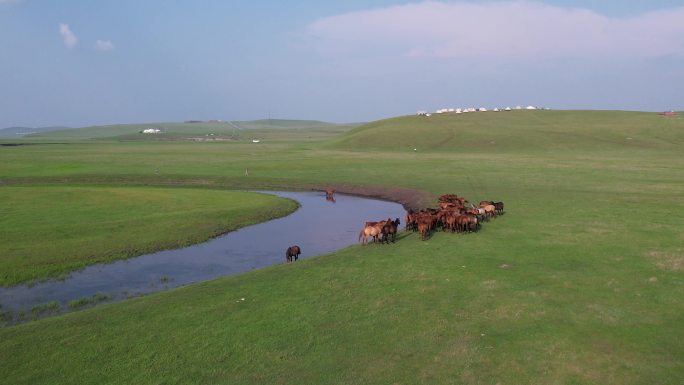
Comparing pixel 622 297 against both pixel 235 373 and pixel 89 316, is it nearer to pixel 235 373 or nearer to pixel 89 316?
pixel 235 373

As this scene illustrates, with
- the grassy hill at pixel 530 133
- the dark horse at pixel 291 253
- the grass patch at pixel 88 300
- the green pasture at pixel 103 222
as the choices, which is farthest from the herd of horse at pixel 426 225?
the grassy hill at pixel 530 133

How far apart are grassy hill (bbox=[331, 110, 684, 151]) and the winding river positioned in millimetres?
53517

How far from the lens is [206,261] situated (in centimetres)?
2231

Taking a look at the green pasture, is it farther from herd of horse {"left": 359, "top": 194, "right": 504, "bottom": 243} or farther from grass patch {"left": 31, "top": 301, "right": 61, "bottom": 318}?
herd of horse {"left": 359, "top": 194, "right": 504, "bottom": 243}

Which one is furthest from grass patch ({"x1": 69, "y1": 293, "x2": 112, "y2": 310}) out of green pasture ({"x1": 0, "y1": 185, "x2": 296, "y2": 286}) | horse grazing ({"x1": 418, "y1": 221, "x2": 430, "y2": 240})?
horse grazing ({"x1": 418, "y1": 221, "x2": 430, "y2": 240})

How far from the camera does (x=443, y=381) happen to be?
10250 mm

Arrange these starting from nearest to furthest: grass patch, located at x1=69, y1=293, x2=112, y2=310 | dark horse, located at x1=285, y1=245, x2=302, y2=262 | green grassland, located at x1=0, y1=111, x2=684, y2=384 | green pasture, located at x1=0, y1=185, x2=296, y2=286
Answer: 1. green grassland, located at x1=0, y1=111, x2=684, y2=384
2. grass patch, located at x1=69, y1=293, x2=112, y2=310
3. green pasture, located at x1=0, y1=185, x2=296, y2=286
4. dark horse, located at x1=285, y1=245, x2=302, y2=262

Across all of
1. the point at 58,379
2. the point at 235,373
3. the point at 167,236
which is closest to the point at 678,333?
the point at 235,373

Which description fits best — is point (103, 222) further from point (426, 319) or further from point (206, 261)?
point (426, 319)

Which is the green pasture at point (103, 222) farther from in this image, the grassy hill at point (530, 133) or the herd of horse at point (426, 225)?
the grassy hill at point (530, 133)

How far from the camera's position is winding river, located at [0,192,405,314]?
17.8 meters

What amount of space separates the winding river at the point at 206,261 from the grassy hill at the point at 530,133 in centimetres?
5352

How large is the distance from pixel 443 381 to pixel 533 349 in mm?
2417

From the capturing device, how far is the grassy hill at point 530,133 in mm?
80562
